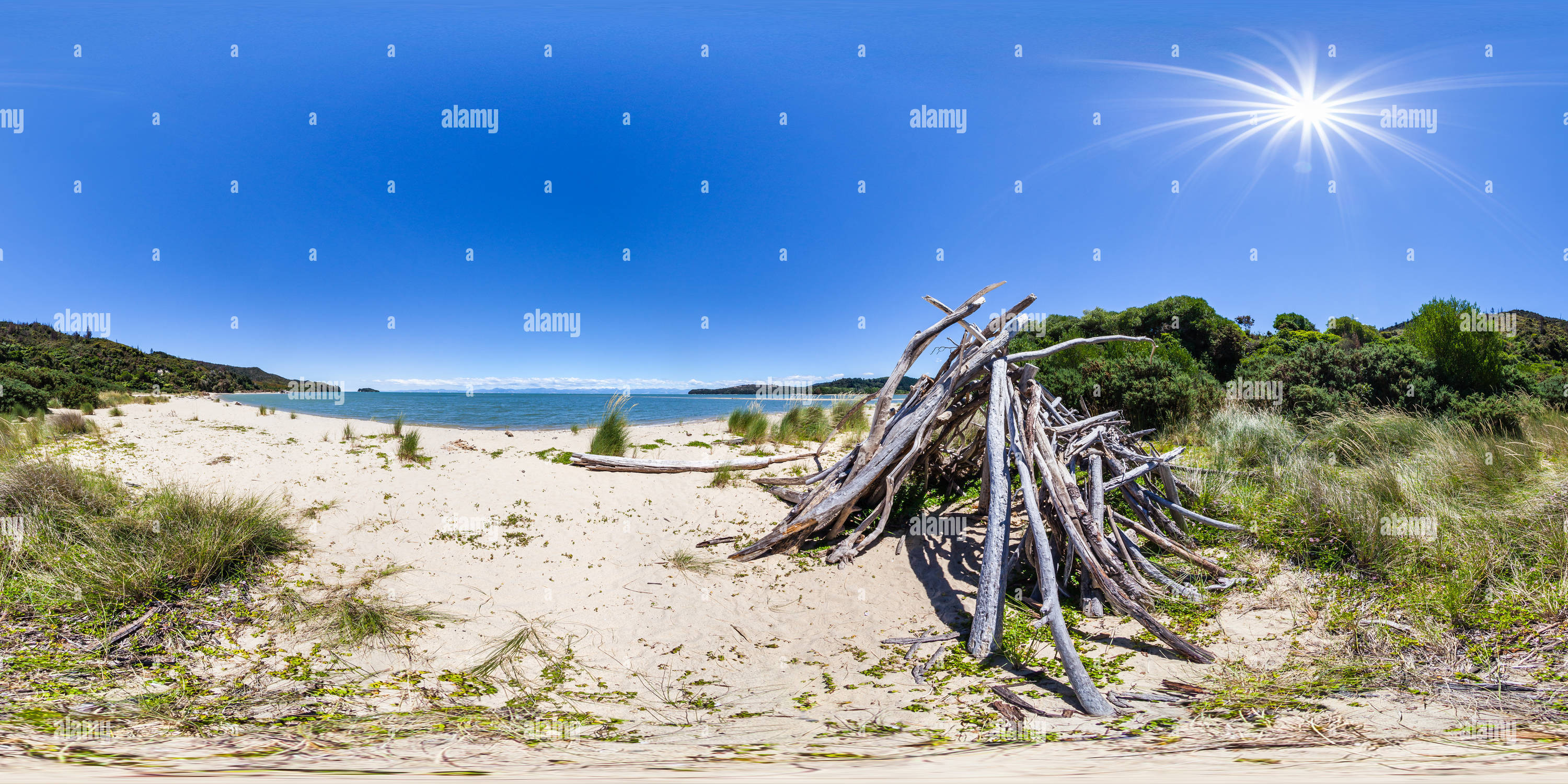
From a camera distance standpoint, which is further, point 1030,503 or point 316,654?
point 1030,503

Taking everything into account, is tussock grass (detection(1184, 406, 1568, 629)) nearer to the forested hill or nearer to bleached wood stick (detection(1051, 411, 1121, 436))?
bleached wood stick (detection(1051, 411, 1121, 436))

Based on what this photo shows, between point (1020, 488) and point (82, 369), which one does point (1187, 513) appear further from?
point (82, 369)

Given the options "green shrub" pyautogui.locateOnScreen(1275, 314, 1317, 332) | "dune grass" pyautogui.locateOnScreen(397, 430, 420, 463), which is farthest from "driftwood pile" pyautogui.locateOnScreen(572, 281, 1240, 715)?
"green shrub" pyautogui.locateOnScreen(1275, 314, 1317, 332)

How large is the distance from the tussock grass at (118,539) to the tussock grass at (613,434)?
16.8 feet

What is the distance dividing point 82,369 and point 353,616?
146 ft

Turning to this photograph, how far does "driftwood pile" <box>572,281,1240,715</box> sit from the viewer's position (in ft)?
12.3

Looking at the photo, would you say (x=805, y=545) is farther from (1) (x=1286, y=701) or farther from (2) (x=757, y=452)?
(2) (x=757, y=452)

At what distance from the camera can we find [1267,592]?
4.32 meters

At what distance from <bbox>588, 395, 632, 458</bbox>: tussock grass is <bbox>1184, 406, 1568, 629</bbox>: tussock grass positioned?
8776mm

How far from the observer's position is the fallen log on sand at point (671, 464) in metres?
9.20

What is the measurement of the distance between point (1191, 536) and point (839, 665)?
13.3 feet

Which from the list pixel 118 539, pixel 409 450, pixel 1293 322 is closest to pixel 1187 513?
pixel 118 539

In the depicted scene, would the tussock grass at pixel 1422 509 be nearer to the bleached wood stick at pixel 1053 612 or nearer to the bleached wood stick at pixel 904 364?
the bleached wood stick at pixel 1053 612

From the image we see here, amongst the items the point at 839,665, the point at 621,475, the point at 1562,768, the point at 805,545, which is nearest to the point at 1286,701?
the point at 1562,768
